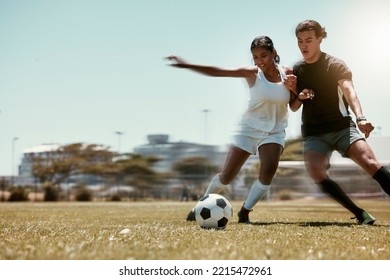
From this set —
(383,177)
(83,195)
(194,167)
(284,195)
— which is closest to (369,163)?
(383,177)

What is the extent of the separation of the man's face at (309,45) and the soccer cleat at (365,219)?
1865mm

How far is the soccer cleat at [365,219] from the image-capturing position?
5859 mm

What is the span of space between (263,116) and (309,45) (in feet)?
3.19

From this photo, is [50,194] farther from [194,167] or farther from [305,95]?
[305,95]

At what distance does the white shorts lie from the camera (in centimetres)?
605

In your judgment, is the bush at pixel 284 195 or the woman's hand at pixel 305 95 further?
the bush at pixel 284 195

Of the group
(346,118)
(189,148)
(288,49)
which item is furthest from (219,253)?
(189,148)

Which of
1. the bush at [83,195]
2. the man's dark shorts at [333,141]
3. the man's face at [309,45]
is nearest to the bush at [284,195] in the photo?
the bush at [83,195]

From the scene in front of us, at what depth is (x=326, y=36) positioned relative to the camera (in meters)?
5.87

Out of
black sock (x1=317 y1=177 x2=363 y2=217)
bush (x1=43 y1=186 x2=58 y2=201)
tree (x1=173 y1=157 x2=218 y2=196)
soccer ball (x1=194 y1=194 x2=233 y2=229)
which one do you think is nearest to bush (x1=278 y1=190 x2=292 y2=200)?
tree (x1=173 y1=157 x2=218 y2=196)

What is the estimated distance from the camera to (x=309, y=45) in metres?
5.76

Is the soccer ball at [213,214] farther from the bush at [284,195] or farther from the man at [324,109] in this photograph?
the bush at [284,195]

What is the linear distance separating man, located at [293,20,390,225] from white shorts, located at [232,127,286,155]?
313 millimetres

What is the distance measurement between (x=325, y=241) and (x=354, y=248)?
1.35ft
